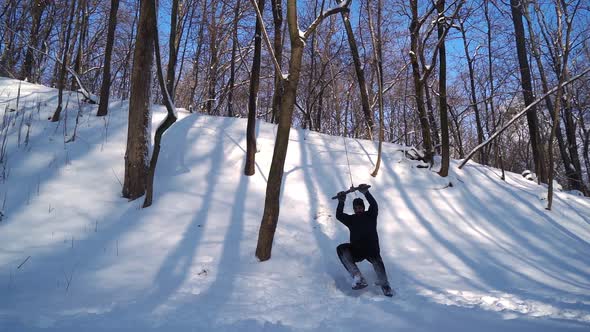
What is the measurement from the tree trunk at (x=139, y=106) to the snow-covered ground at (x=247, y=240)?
0.38 metres

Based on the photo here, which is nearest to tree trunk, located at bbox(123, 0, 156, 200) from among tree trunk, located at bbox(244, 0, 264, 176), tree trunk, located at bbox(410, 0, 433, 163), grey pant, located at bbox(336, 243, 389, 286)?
tree trunk, located at bbox(244, 0, 264, 176)

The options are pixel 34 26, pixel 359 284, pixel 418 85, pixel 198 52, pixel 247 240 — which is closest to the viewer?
pixel 359 284

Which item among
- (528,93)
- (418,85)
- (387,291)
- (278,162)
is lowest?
(387,291)

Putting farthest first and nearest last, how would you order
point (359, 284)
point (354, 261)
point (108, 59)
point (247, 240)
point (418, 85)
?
point (418, 85)
point (108, 59)
point (247, 240)
point (354, 261)
point (359, 284)

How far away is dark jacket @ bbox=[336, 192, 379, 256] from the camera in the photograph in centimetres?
443

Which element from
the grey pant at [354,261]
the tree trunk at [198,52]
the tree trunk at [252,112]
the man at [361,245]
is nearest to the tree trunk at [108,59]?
the tree trunk at [252,112]

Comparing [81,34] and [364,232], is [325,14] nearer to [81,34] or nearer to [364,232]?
[364,232]

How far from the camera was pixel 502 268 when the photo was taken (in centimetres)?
521

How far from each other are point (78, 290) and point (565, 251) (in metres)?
7.47

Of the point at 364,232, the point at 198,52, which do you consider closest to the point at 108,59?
the point at 364,232

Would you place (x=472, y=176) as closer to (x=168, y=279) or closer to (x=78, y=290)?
(x=168, y=279)

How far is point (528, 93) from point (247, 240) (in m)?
9.26

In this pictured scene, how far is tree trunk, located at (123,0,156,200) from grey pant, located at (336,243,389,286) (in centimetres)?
386

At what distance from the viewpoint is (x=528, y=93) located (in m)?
9.90
